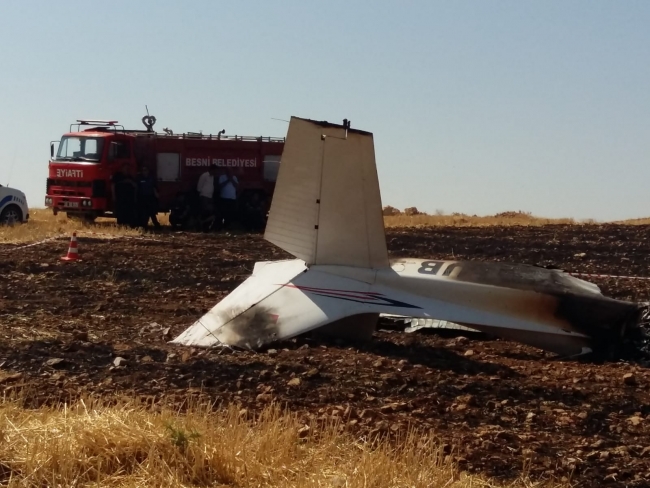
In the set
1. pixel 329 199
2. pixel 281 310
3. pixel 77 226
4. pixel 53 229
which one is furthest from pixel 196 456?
pixel 77 226

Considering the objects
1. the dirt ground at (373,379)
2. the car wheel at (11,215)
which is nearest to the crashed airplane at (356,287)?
the dirt ground at (373,379)

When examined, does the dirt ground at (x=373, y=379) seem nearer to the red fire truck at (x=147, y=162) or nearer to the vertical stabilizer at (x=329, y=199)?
the vertical stabilizer at (x=329, y=199)

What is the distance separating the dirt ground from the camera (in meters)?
5.86

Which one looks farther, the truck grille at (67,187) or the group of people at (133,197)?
the group of people at (133,197)

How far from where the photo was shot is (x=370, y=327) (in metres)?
8.97

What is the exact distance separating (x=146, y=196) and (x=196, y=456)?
20.6 meters

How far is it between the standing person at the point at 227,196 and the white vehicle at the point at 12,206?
15.9 ft

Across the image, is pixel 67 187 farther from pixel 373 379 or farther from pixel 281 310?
pixel 373 379

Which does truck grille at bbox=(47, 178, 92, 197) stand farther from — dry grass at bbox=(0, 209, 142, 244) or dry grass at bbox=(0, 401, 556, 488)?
dry grass at bbox=(0, 401, 556, 488)

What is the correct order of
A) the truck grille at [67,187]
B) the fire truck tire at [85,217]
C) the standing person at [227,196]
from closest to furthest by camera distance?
the truck grille at [67,187] → the fire truck tire at [85,217] → the standing person at [227,196]

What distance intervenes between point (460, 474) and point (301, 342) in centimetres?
379

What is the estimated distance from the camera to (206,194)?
2542cm

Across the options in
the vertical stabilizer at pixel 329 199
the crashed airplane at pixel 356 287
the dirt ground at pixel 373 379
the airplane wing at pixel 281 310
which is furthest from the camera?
the vertical stabilizer at pixel 329 199

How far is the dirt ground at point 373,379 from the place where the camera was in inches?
231
